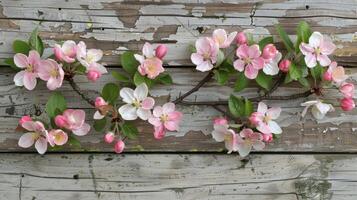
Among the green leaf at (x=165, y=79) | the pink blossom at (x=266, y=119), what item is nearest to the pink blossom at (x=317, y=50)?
the pink blossom at (x=266, y=119)

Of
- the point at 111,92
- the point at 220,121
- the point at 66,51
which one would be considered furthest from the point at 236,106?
the point at 66,51

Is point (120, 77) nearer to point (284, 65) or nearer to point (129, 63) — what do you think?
point (129, 63)

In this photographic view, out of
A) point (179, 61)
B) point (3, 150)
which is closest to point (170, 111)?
point (179, 61)

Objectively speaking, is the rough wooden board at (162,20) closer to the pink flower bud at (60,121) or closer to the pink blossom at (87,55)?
the pink blossom at (87,55)

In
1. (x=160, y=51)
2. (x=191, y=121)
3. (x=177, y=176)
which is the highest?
(x=160, y=51)

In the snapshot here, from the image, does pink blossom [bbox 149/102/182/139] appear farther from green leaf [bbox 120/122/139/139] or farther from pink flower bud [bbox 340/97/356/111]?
pink flower bud [bbox 340/97/356/111]

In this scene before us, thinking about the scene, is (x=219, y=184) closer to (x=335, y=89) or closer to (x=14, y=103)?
(x=335, y=89)
